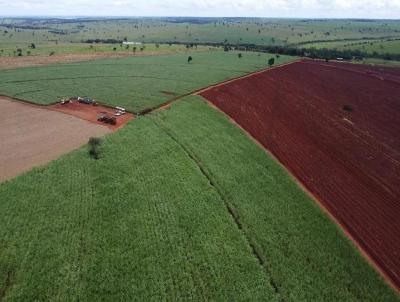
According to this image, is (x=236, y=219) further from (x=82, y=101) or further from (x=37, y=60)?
(x=37, y=60)

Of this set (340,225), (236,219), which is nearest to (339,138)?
(340,225)

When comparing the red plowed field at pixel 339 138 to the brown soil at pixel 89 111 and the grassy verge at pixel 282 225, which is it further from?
the brown soil at pixel 89 111

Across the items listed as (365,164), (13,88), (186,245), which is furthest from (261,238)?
(13,88)

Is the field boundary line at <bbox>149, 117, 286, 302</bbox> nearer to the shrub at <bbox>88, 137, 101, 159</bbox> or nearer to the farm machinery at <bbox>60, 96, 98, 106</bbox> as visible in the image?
the shrub at <bbox>88, 137, 101, 159</bbox>

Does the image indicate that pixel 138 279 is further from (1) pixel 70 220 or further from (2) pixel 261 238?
(2) pixel 261 238

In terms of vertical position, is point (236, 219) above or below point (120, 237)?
below

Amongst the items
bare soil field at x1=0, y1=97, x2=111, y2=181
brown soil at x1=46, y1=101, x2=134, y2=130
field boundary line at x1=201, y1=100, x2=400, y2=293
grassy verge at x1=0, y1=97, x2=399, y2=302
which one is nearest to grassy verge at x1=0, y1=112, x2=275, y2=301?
grassy verge at x1=0, y1=97, x2=399, y2=302
